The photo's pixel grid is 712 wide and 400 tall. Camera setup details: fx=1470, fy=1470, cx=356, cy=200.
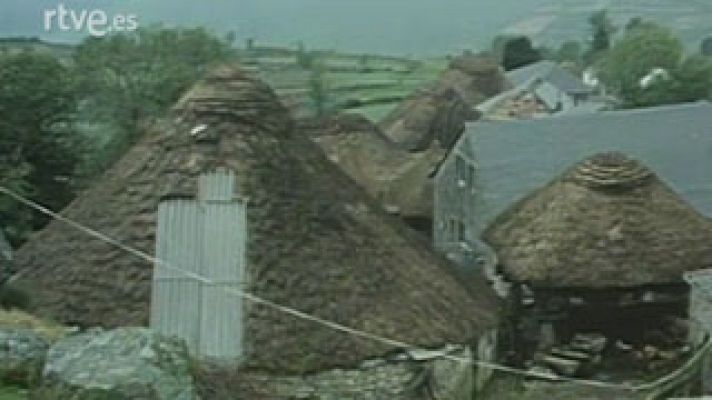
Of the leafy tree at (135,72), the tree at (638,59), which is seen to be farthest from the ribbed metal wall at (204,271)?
the tree at (638,59)

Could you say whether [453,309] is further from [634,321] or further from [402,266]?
[634,321]

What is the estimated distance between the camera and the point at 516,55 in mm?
69812

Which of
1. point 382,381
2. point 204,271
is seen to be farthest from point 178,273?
point 382,381

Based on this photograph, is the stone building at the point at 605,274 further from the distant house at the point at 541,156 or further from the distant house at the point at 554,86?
the distant house at the point at 554,86

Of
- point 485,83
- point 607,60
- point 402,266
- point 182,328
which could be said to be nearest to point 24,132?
point 402,266

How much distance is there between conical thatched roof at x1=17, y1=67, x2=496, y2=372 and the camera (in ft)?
51.7

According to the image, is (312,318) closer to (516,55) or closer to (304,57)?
(304,57)

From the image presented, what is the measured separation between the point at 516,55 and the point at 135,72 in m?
36.8

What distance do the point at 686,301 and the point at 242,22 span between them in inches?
926

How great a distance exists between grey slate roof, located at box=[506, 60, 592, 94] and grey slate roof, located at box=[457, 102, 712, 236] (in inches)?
928

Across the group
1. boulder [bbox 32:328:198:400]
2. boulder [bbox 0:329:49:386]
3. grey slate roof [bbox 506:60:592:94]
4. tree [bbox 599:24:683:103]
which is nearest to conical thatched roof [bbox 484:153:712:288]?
boulder [bbox 0:329:49:386]

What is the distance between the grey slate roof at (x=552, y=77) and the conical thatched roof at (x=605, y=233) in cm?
3203

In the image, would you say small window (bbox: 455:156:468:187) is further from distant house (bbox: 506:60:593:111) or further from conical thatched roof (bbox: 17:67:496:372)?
distant house (bbox: 506:60:593:111)

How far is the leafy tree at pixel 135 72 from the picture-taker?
31.4 metres
